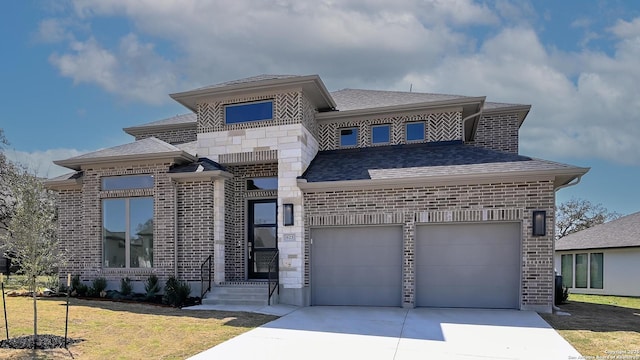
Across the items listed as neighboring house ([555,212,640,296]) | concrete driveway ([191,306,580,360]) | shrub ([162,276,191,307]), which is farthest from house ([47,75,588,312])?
neighboring house ([555,212,640,296])

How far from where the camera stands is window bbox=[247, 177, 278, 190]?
1199 centimetres

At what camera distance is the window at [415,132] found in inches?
477

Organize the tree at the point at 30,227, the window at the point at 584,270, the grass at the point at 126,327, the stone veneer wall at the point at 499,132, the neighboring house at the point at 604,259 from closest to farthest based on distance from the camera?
the grass at the point at 126,327, the tree at the point at 30,227, the stone veneer wall at the point at 499,132, the neighboring house at the point at 604,259, the window at the point at 584,270

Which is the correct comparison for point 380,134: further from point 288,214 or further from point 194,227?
point 194,227

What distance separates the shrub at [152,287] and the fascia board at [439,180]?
180 inches

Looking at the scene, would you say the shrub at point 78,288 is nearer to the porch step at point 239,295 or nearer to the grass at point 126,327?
the grass at point 126,327

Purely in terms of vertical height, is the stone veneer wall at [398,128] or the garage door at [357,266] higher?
the stone veneer wall at [398,128]

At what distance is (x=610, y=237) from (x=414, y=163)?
39.1ft

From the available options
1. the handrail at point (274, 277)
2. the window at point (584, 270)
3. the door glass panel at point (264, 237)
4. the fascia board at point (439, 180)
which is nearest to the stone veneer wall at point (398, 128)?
the fascia board at point (439, 180)

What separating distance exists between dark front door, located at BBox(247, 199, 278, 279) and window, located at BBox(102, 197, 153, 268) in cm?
277

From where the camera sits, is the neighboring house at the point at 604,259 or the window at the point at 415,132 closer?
A: the window at the point at 415,132

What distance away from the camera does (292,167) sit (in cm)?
1089

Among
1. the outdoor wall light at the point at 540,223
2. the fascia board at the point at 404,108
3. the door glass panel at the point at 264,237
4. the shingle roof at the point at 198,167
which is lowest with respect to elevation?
the door glass panel at the point at 264,237

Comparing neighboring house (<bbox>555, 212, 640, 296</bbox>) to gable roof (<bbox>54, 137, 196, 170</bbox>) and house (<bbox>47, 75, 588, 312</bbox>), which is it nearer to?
house (<bbox>47, 75, 588, 312</bbox>)
